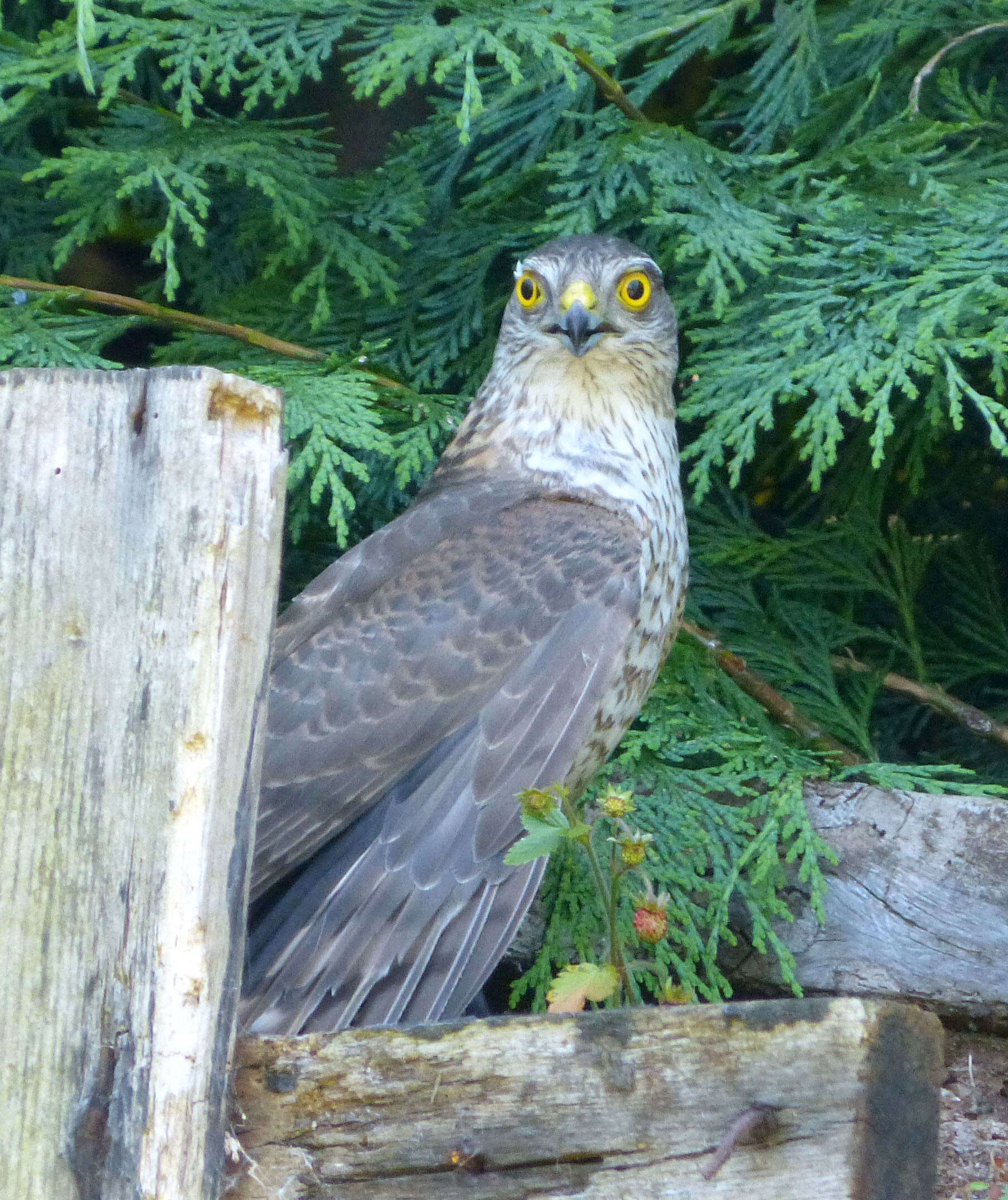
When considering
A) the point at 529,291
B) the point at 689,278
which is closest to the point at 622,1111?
the point at 529,291

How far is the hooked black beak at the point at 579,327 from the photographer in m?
2.83

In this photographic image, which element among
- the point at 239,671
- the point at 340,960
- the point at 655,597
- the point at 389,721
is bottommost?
the point at 340,960

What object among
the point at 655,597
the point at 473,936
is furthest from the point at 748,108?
the point at 473,936

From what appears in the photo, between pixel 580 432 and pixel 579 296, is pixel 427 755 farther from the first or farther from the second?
pixel 579 296

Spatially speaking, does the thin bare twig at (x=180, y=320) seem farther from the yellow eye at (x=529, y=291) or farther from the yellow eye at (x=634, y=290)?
the yellow eye at (x=634, y=290)

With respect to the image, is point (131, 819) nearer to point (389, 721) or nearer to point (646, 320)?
point (389, 721)

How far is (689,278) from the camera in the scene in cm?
303

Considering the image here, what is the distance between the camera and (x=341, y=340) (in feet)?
11.0

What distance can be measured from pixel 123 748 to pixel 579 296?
72.6 inches

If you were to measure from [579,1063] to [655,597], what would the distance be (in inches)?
57.5

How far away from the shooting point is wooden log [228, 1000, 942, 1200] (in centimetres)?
118

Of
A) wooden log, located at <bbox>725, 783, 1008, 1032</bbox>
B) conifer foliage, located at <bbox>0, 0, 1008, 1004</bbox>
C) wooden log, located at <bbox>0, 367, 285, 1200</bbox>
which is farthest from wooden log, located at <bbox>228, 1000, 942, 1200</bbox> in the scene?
wooden log, located at <bbox>725, 783, 1008, 1032</bbox>

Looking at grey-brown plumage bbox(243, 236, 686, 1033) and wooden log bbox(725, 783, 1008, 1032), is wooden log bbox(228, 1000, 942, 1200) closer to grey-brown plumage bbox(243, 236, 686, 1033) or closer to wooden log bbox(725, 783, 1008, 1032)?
grey-brown plumage bbox(243, 236, 686, 1033)

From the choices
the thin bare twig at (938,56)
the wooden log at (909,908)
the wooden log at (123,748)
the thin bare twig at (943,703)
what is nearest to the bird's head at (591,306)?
the thin bare twig at (938,56)
